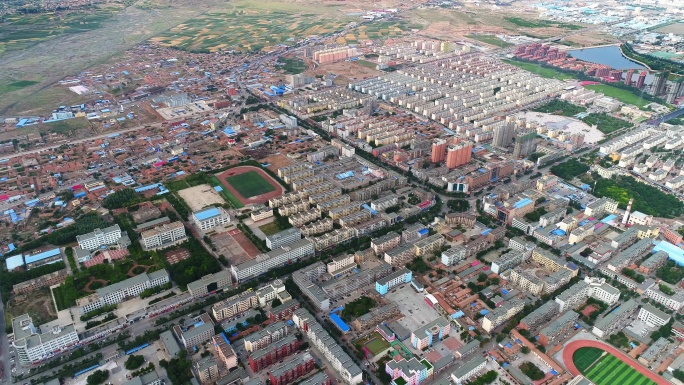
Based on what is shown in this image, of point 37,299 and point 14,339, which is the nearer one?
point 14,339

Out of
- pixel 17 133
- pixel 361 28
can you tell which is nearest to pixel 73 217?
pixel 17 133

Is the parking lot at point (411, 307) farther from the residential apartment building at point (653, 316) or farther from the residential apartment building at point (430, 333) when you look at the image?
the residential apartment building at point (653, 316)

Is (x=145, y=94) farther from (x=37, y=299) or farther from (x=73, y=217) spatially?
(x=37, y=299)

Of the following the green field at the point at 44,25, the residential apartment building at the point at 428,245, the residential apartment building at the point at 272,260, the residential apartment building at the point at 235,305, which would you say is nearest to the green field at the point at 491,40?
the residential apartment building at the point at 428,245

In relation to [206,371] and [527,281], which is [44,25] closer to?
[206,371]

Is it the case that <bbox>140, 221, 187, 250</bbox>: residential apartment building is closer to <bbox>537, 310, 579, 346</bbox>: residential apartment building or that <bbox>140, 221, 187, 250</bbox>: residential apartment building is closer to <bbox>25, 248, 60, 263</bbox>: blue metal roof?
<bbox>25, 248, 60, 263</bbox>: blue metal roof
